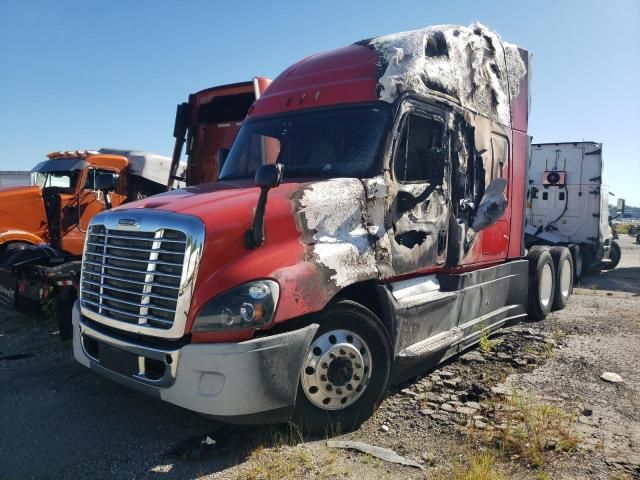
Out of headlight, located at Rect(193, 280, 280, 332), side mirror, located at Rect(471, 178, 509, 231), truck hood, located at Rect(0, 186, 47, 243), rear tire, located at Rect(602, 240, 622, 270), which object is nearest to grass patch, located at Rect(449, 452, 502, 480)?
headlight, located at Rect(193, 280, 280, 332)

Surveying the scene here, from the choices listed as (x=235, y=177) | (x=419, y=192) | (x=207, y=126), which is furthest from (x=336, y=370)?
(x=207, y=126)

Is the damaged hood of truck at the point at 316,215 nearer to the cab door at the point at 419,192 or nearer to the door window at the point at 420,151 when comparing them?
the cab door at the point at 419,192

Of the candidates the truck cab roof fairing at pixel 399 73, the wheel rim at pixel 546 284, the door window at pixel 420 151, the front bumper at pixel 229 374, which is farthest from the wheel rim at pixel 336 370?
the wheel rim at pixel 546 284

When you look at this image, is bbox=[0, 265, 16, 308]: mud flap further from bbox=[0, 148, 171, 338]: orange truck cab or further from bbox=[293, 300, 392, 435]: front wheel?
bbox=[293, 300, 392, 435]: front wheel

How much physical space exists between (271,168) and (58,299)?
3.82m

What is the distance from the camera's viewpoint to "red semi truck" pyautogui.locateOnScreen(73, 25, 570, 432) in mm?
3467

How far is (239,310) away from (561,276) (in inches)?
292

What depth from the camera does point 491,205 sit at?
20.2ft

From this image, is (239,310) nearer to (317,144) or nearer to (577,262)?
(317,144)

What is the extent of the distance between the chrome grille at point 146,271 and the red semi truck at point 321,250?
14 millimetres

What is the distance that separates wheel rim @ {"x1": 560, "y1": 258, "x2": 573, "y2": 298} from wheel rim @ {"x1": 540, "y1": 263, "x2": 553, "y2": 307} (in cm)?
50

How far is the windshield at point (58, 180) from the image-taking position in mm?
9820

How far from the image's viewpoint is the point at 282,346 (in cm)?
352

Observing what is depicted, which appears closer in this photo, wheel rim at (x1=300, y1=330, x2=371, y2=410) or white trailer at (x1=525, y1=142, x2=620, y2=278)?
wheel rim at (x1=300, y1=330, x2=371, y2=410)
